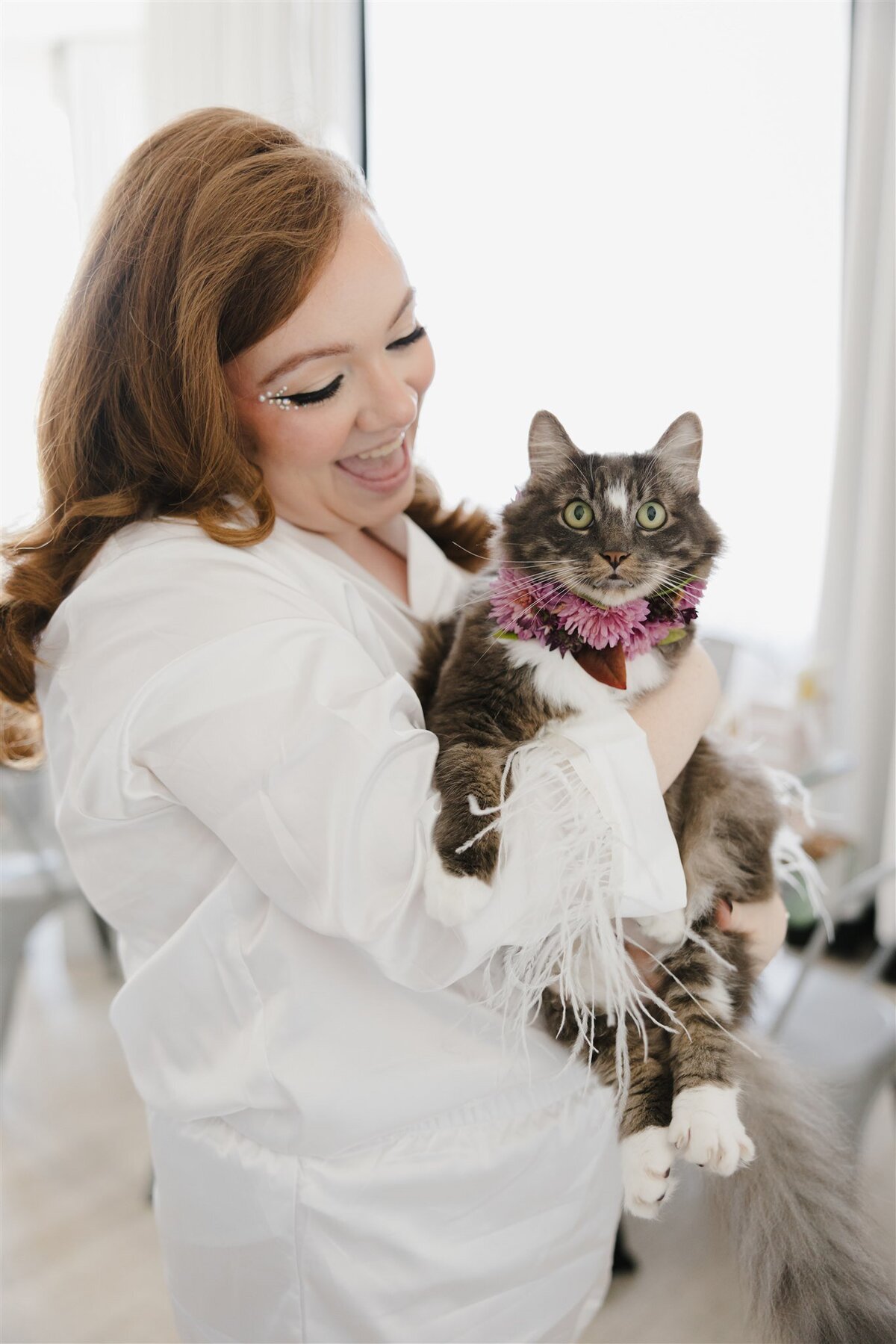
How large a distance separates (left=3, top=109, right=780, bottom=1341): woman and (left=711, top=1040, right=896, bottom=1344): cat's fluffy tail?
0.67 ft

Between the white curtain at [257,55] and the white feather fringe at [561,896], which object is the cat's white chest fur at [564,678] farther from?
the white curtain at [257,55]

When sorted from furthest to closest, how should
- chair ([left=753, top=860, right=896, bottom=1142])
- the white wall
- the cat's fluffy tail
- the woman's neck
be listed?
the white wall
chair ([left=753, top=860, right=896, bottom=1142])
the woman's neck
the cat's fluffy tail

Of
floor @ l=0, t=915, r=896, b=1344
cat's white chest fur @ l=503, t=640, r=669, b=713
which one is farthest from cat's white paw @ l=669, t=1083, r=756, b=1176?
cat's white chest fur @ l=503, t=640, r=669, b=713

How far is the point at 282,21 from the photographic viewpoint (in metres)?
3.34

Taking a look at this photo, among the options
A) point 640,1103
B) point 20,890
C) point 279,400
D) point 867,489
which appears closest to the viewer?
point 640,1103

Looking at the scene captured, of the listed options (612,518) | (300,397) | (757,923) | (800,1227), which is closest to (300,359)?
(300,397)

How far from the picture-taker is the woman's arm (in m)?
1.22

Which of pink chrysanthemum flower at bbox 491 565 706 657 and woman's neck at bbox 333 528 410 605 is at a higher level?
woman's neck at bbox 333 528 410 605

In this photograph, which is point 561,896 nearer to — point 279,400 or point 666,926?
point 666,926

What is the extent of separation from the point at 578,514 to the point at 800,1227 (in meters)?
0.86

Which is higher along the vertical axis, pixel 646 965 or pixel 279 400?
pixel 279 400

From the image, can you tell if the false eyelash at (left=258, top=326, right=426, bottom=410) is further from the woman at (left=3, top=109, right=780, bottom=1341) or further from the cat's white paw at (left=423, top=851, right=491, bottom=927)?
the cat's white paw at (left=423, top=851, right=491, bottom=927)

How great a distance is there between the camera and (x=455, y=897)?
1.05 metres

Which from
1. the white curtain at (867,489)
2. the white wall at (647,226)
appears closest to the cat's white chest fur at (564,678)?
the white curtain at (867,489)
